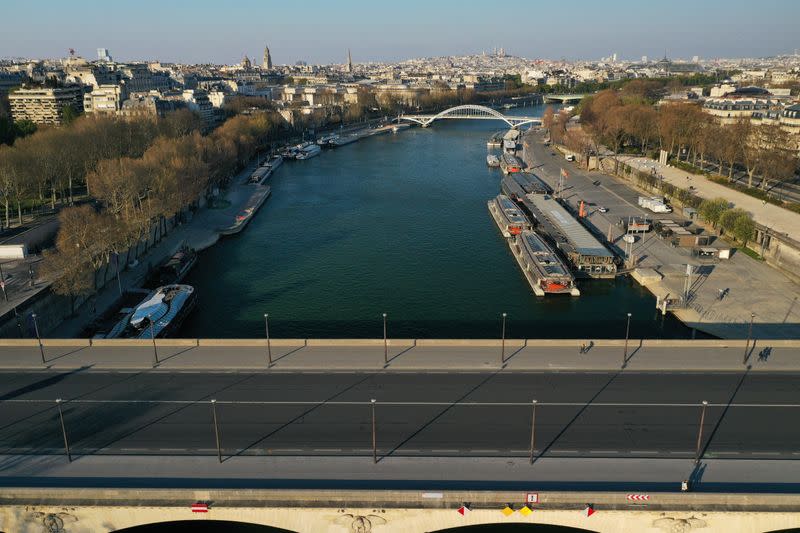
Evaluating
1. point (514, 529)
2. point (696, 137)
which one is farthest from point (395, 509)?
point (696, 137)

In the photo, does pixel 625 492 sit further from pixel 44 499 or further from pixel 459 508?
pixel 44 499

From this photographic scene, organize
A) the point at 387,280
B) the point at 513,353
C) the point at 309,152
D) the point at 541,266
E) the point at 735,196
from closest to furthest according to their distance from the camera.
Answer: the point at 513,353
the point at 541,266
the point at 387,280
the point at 735,196
the point at 309,152

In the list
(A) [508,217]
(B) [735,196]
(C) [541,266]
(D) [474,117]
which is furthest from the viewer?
(D) [474,117]

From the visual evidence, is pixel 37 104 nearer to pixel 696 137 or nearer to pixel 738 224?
pixel 696 137

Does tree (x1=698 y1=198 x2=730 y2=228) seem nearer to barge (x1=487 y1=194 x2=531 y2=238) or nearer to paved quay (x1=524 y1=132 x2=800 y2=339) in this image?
paved quay (x1=524 y1=132 x2=800 y2=339)

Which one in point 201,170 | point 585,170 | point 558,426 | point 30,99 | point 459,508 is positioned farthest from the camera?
point 30,99

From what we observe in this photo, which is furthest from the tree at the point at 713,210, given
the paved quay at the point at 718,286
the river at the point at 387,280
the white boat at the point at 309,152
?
the white boat at the point at 309,152

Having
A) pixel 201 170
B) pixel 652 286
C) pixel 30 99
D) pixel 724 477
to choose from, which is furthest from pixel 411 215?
pixel 30 99
